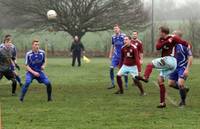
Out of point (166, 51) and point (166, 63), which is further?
point (166, 51)

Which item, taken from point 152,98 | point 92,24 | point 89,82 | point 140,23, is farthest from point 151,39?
point 152,98

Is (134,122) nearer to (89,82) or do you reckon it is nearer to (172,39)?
(172,39)

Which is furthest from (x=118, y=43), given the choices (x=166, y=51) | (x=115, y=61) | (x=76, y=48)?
(x=76, y=48)

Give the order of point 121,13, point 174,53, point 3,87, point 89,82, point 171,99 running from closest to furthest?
1. point 174,53
2. point 171,99
3. point 3,87
4. point 89,82
5. point 121,13

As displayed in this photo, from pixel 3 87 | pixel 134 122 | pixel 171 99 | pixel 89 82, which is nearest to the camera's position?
pixel 134 122

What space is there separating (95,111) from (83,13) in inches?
2095

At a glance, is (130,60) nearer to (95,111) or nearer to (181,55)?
(181,55)

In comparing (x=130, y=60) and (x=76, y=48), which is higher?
(x=130, y=60)

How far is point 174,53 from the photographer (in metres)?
13.9

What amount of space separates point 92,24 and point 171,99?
50907 mm

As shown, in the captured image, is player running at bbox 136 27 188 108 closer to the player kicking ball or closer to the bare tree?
the player kicking ball

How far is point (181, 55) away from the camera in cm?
1400

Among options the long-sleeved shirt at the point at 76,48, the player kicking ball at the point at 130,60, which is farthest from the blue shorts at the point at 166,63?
the long-sleeved shirt at the point at 76,48

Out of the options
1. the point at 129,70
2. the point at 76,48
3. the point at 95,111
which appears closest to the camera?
the point at 95,111
